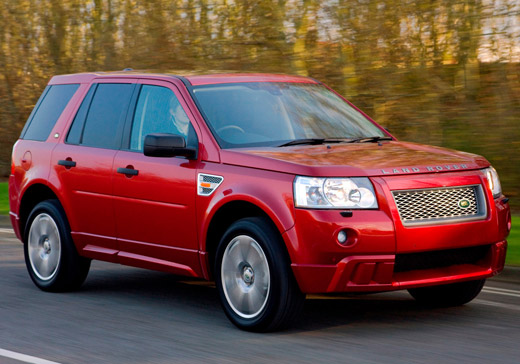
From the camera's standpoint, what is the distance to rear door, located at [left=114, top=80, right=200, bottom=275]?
7.17 meters

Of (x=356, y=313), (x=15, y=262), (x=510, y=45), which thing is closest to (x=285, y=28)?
(x=510, y=45)

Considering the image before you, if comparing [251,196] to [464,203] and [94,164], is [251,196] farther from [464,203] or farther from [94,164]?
[94,164]

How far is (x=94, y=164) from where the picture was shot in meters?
8.00

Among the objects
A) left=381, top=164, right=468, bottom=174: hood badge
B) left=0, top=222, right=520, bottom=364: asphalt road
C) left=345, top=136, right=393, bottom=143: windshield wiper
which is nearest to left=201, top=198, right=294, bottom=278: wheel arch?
left=0, top=222, right=520, bottom=364: asphalt road

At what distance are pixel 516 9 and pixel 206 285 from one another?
6757mm

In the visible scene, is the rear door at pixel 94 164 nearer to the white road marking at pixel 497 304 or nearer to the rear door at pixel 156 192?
the rear door at pixel 156 192

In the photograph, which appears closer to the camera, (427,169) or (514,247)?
(427,169)

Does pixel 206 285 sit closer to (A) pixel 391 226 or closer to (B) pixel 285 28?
(A) pixel 391 226

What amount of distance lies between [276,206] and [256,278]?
22.1 inches

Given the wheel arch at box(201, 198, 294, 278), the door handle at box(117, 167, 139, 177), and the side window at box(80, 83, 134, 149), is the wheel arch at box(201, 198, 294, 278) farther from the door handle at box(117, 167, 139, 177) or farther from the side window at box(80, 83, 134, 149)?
the side window at box(80, 83, 134, 149)

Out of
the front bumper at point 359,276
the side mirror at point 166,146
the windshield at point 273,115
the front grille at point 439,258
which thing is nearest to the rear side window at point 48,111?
the windshield at point 273,115

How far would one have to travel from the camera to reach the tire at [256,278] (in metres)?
6.43

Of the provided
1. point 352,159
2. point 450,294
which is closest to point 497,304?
point 450,294

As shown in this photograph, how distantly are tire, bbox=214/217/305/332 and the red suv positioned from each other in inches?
0.4
